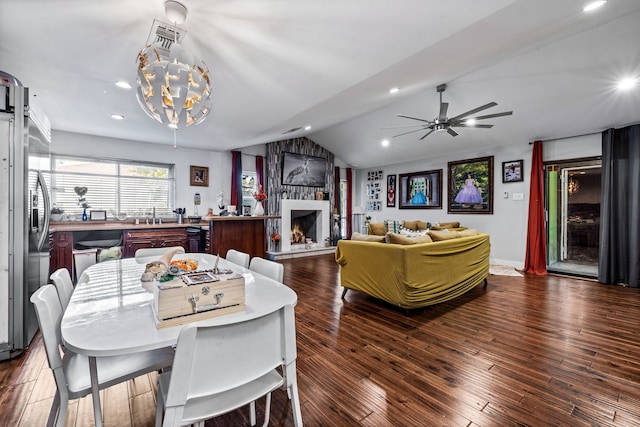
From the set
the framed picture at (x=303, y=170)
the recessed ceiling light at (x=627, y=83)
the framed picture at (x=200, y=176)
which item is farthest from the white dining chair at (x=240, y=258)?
the recessed ceiling light at (x=627, y=83)

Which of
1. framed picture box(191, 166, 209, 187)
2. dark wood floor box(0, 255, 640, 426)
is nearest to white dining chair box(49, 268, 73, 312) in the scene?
dark wood floor box(0, 255, 640, 426)

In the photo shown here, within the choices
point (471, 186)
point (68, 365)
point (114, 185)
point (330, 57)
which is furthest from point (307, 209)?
point (68, 365)

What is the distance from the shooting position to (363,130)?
6504 millimetres

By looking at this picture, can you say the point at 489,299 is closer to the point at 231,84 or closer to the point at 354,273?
the point at 354,273

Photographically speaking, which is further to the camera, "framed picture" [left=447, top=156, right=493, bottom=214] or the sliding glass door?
"framed picture" [left=447, top=156, right=493, bottom=214]

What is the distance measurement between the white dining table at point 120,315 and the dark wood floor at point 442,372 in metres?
0.72

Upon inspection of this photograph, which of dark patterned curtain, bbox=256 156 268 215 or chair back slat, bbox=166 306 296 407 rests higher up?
→ dark patterned curtain, bbox=256 156 268 215

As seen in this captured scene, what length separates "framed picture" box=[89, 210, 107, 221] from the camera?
4.59 meters

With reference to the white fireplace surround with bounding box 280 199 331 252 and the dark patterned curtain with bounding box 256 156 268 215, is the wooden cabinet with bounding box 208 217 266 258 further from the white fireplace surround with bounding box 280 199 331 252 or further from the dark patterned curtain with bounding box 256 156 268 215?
the dark patterned curtain with bounding box 256 156 268 215

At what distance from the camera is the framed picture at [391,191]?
307 inches

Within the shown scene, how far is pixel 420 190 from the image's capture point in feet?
23.4

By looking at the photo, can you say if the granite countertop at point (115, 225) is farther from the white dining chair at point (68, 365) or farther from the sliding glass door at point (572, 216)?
the sliding glass door at point (572, 216)

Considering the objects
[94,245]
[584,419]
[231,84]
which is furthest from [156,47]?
[94,245]

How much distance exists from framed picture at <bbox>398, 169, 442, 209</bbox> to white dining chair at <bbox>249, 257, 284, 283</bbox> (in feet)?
19.2
